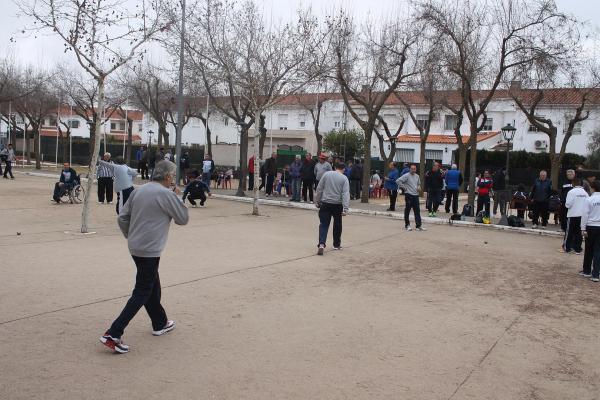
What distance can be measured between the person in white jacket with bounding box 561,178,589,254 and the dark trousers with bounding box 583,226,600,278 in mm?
431

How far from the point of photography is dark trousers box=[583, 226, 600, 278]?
903 cm

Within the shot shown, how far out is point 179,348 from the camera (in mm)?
5039

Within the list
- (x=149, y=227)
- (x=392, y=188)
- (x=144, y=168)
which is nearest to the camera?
(x=149, y=227)

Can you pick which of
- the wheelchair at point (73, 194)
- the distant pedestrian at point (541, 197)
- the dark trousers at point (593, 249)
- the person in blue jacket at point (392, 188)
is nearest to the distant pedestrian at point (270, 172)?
the person in blue jacket at point (392, 188)

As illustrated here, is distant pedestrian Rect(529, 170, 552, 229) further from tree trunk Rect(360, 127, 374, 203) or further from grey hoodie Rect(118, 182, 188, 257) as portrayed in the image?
grey hoodie Rect(118, 182, 188, 257)

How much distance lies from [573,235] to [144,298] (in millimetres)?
10126

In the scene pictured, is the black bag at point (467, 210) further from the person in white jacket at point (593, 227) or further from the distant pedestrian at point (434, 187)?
the person in white jacket at point (593, 227)

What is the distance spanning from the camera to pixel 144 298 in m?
4.98

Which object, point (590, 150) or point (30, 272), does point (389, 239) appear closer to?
point (30, 272)

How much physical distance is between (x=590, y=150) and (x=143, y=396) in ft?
136

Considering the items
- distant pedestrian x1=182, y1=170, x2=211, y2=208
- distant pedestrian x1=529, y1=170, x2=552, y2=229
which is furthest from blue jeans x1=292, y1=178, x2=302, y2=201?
distant pedestrian x1=529, y1=170, x2=552, y2=229

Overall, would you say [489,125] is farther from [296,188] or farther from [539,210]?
[539,210]

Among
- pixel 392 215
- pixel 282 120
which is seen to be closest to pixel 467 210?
pixel 392 215

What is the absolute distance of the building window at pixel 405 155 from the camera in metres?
44.9
